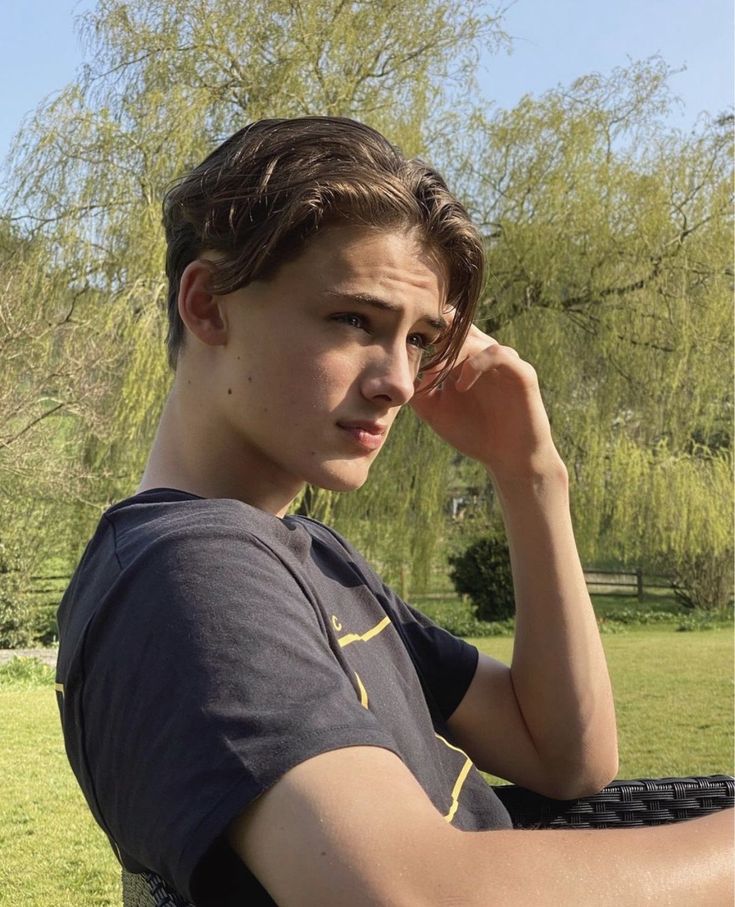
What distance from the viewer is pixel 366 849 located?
60 centimetres

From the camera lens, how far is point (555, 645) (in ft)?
4.36

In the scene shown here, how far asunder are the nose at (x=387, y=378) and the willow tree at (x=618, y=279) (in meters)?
8.47

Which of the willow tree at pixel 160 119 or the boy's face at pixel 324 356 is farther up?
the willow tree at pixel 160 119

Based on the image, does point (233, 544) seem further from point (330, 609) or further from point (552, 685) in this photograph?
point (552, 685)

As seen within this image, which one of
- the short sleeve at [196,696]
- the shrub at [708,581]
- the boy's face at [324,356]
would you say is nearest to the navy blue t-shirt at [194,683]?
the short sleeve at [196,696]

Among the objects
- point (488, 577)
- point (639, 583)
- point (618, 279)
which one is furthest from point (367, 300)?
point (639, 583)

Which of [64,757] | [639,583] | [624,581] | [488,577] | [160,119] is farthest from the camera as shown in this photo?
[624,581]

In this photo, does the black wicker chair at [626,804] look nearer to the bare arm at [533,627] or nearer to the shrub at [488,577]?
the bare arm at [533,627]

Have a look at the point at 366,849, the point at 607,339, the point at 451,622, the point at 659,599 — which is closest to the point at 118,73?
the point at 607,339

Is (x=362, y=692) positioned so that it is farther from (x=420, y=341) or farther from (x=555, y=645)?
(x=555, y=645)

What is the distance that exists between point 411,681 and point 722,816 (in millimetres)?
475

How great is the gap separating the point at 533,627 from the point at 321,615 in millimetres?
566

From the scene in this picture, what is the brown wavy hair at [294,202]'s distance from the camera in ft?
2.98

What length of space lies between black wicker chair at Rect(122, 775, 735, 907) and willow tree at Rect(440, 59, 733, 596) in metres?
8.05
